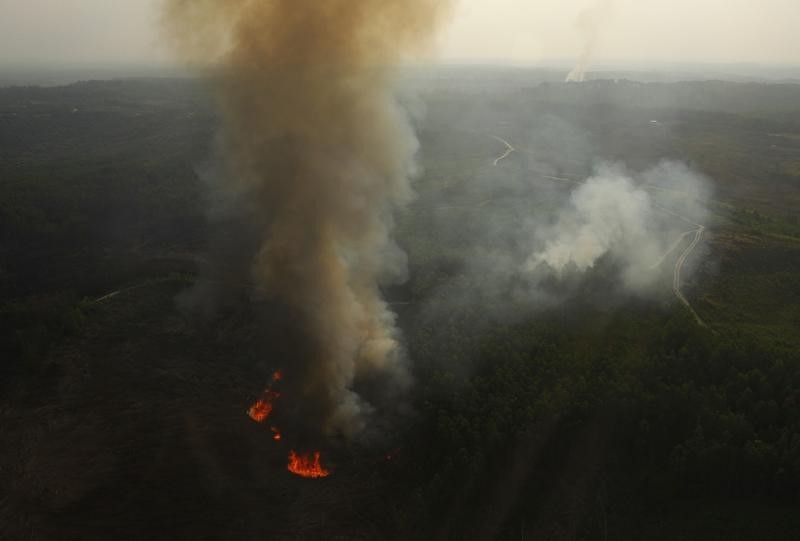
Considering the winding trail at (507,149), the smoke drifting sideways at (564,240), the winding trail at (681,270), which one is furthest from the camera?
the winding trail at (507,149)

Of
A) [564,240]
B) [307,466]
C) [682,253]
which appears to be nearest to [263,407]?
[307,466]

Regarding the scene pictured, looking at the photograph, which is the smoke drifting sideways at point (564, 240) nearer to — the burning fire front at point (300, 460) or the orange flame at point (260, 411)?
the orange flame at point (260, 411)

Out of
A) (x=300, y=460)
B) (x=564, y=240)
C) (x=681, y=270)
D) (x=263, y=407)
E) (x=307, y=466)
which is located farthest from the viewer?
(x=564, y=240)

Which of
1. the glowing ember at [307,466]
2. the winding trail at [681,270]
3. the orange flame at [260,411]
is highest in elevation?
the winding trail at [681,270]

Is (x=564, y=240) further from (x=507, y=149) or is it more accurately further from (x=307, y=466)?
(x=507, y=149)

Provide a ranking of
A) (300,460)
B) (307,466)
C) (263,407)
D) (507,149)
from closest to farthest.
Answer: (307,466) < (300,460) < (263,407) < (507,149)

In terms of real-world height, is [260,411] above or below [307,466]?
above

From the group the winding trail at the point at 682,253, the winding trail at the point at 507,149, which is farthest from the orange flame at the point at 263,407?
the winding trail at the point at 507,149

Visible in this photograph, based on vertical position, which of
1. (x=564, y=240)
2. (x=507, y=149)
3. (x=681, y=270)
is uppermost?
(x=507, y=149)

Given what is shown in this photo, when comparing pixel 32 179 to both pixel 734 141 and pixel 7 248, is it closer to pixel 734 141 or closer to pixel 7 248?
pixel 7 248

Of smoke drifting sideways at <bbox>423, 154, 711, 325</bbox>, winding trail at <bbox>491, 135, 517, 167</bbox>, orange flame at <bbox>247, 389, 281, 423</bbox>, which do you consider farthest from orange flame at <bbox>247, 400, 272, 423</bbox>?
winding trail at <bbox>491, 135, 517, 167</bbox>
